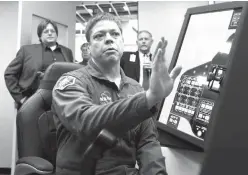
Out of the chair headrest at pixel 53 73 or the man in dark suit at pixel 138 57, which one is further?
the man in dark suit at pixel 138 57

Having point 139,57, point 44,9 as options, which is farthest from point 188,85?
point 44,9

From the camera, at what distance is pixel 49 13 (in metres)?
2.94

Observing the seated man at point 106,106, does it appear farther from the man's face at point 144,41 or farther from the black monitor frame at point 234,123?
the man's face at point 144,41

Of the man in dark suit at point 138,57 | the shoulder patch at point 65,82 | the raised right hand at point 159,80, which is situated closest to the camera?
the raised right hand at point 159,80

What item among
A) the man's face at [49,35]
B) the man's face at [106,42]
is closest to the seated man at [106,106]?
the man's face at [106,42]

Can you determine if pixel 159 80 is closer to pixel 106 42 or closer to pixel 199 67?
pixel 106 42

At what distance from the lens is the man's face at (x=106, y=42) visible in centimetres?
115

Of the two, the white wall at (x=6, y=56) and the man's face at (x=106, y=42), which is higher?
the man's face at (x=106, y=42)

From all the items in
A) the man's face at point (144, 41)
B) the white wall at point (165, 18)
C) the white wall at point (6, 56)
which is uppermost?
the white wall at point (165, 18)

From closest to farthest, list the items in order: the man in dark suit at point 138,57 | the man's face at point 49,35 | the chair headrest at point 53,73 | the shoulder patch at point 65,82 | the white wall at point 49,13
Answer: the shoulder patch at point 65,82
the chair headrest at point 53,73
the man's face at point 49,35
the white wall at point 49,13
the man in dark suit at point 138,57

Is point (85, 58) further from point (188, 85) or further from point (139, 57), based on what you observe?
point (188, 85)

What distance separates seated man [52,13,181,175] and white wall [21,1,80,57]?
162 centimetres

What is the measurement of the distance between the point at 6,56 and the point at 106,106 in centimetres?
272

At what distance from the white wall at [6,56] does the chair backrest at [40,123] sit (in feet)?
6.89
